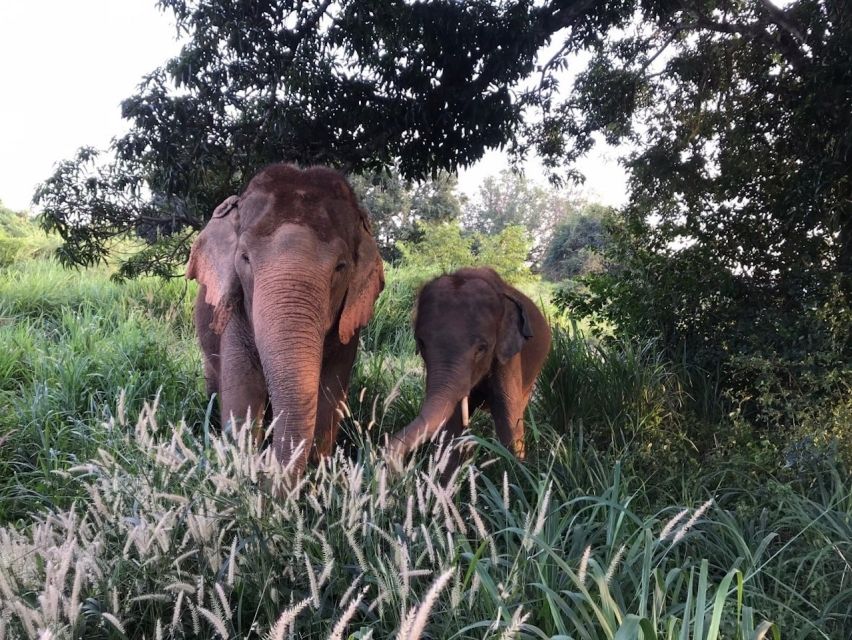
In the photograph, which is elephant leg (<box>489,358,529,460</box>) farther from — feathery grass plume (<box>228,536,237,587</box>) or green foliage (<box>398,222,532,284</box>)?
green foliage (<box>398,222,532,284</box>)

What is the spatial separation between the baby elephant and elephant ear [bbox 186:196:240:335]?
1.41 meters

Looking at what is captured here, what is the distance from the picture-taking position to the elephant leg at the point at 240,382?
4551mm

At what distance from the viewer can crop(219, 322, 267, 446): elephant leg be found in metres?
4.55

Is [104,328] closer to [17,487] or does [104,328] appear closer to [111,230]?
[111,230]

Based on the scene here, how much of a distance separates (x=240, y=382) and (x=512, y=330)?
6.75ft

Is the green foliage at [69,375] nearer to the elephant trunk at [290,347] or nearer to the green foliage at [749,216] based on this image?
the elephant trunk at [290,347]

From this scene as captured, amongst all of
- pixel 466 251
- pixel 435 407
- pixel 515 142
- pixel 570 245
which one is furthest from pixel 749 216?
pixel 570 245

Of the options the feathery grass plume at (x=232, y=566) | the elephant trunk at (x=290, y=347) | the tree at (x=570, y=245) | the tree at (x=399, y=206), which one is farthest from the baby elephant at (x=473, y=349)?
the tree at (x=570, y=245)

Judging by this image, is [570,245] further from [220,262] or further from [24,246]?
[220,262]

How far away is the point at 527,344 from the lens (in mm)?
5980

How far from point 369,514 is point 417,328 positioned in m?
2.45

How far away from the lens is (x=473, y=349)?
203 inches

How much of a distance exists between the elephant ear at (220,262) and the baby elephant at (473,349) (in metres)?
1.41

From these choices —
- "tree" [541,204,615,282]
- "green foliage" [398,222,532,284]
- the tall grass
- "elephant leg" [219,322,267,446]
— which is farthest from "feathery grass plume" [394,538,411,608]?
"tree" [541,204,615,282]
